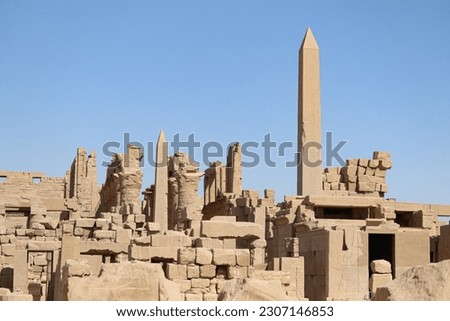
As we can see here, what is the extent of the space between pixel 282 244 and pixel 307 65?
10243 millimetres

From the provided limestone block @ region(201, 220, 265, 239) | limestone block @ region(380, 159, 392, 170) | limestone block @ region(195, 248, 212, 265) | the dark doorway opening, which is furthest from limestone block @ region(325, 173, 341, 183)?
limestone block @ region(195, 248, 212, 265)

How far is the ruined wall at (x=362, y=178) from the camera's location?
1153 inches

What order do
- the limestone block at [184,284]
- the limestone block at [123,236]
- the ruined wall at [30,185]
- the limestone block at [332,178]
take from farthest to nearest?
the ruined wall at [30,185]
the limestone block at [332,178]
the limestone block at [123,236]
the limestone block at [184,284]

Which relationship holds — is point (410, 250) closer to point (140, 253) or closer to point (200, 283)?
point (140, 253)

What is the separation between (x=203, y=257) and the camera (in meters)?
12.5

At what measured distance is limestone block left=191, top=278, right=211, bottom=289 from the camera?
12484mm

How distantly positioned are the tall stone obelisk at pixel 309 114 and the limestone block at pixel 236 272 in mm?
16491

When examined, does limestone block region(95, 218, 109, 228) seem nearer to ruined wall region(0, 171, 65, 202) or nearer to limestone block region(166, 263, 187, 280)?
limestone block region(166, 263, 187, 280)

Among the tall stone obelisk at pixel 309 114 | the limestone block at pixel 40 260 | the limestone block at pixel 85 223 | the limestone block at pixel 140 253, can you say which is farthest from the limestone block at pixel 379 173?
the limestone block at pixel 140 253

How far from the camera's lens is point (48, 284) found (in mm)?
17812

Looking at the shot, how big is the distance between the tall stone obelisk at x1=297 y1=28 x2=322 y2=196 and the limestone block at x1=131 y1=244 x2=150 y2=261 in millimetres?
15725

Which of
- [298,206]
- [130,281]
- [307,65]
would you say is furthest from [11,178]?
[130,281]

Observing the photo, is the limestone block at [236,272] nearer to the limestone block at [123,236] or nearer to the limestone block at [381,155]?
the limestone block at [123,236]

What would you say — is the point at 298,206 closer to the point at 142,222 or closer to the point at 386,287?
the point at 142,222
